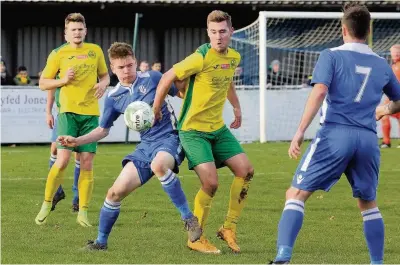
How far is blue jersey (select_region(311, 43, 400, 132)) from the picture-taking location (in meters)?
8.12

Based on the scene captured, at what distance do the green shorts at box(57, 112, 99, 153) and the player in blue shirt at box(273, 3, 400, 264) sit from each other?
168 inches

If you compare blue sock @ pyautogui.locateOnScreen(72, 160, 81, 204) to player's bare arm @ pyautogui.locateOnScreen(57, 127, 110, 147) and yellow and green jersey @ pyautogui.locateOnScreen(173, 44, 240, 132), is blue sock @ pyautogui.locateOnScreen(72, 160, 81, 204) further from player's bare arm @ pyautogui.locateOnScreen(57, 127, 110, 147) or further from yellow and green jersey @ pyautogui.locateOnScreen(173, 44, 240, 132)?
yellow and green jersey @ pyautogui.locateOnScreen(173, 44, 240, 132)

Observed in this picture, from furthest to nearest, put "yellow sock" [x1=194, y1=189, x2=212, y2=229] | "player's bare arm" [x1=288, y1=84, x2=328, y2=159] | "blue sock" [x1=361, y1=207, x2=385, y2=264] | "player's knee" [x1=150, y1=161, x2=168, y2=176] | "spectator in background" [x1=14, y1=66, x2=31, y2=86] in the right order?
1. "spectator in background" [x1=14, y1=66, x2=31, y2=86]
2. "yellow sock" [x1=194, y1=189, x2=212, y2=229]
3. "player's knee" [x1=150, y1=161, x2=168, y2=176]
4. "blue sock" [x1=361, y1=207, x2=385, y2=264]
5. "player's bare arm" [x1=288, y1=84, x2=328, y2=159]

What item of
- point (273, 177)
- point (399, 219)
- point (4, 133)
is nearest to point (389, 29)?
point (4, 133)

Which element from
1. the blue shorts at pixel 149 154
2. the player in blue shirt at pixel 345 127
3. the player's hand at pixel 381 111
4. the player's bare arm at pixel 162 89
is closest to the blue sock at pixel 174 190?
the blue shorts at pixel 149 154

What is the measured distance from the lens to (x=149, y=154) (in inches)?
383

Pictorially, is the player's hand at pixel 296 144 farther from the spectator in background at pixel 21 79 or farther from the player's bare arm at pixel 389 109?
the spectator in background at pixel 21 79

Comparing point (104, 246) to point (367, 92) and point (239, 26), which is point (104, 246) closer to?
point (367, 92)

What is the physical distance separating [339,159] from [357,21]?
1.01 metres

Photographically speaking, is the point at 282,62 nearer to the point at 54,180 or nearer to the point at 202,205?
the point at 54,180

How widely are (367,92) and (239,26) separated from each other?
24.6 metres

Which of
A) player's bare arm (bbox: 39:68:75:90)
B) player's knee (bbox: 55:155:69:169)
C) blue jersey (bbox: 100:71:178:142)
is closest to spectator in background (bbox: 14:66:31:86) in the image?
player's bare arm (bbox: 39:68:75:90)

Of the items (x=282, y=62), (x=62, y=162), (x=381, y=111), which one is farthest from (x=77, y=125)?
(x=282, y=62)

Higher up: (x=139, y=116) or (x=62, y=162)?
(x=139, y=116)
